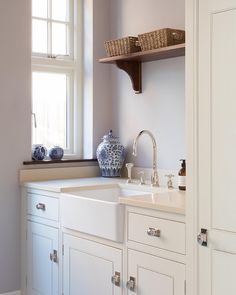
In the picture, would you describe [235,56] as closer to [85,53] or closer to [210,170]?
[210,170]

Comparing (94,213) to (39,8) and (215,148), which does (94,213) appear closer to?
(215,148)

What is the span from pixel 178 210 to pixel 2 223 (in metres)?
1.64

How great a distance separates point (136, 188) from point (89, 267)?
2.10ft

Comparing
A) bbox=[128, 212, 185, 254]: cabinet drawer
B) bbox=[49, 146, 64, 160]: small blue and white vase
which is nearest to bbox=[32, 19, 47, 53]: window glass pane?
bbox=[49, 146, 64, 160]: small blue and white vase

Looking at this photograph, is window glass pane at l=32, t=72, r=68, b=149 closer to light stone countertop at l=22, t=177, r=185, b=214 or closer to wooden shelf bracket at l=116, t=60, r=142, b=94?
light stone countertop at l=22, t=177, r=185, b=214

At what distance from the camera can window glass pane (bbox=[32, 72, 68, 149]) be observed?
12.2 feet

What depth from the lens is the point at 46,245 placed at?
127 inches

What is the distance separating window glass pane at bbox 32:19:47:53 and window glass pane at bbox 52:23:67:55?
0.26ft

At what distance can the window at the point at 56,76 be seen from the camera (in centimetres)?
372

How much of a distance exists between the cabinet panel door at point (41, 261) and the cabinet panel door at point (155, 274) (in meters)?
0.79

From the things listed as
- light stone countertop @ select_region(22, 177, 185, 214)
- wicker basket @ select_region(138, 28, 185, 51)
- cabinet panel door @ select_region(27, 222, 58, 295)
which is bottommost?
cabinet panel door @ select_region(27, 222, 58, 295)

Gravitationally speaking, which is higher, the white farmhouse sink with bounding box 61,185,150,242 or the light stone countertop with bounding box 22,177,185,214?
the light stone countertop with bounding box 22,177,185,214

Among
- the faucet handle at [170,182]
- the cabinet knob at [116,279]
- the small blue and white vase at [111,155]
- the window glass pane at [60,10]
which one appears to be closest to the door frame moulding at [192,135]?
the cabinet knob at [116,279]

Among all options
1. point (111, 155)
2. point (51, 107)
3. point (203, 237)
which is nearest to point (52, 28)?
point (51, 107)
